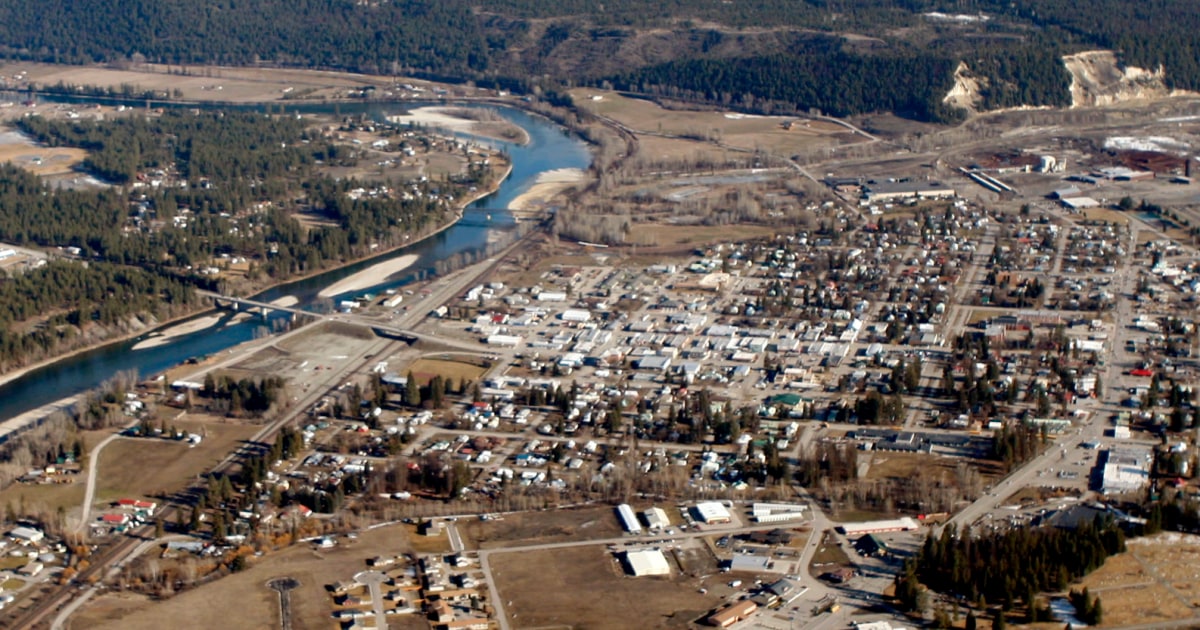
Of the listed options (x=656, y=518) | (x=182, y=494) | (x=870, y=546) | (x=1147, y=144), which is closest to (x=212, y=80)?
(x=1147, y=144)

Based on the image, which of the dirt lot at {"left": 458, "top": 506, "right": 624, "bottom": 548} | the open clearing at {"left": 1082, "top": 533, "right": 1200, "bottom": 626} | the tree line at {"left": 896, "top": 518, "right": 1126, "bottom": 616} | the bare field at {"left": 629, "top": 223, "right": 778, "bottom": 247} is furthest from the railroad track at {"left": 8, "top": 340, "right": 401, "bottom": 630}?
the open clearing at {"left": 1082, "top": 533, "right": 1200, "bottom": 626}

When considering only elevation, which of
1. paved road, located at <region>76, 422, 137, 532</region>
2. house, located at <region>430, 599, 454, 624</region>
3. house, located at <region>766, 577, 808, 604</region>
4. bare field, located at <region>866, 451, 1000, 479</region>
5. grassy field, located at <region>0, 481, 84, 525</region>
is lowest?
A: grassy field, located at <region>0, 481, 84, 525</region>

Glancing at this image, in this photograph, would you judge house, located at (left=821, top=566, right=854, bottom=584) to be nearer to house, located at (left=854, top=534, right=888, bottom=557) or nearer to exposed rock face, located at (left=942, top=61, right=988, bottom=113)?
house, located at (left=854, top=534, right=888, bottom=557)

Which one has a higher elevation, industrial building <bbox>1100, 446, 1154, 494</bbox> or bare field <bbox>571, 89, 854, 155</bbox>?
bare field <bbox>571, 89, 854, 155</bbox>

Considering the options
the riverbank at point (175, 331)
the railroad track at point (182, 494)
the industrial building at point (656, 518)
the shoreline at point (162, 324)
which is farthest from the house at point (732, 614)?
the riverbank at point (175, 331)

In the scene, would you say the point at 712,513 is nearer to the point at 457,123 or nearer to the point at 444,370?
the point at 444,370

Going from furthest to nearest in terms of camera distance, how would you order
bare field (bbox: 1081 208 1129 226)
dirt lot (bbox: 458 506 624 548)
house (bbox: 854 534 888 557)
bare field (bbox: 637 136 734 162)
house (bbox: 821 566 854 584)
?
bare field (bbox: 637 136 734 162) → bare field (bbox: 1081 208 1129 226) → dirt lot (bbox: 458 506 624 548) → house (bbox: 854 534 888 557) → house (bbox: 821 566 854 584)

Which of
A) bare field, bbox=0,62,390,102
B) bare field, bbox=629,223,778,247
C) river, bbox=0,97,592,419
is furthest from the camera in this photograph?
bare field, bbox=0,62,390,102
